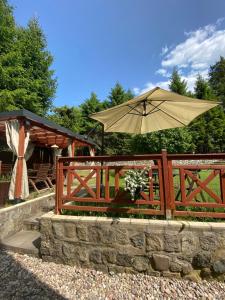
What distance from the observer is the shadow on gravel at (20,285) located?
2220 millimetres

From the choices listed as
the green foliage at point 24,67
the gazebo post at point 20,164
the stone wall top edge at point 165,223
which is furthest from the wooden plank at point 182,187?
the green foliage at point 24,67

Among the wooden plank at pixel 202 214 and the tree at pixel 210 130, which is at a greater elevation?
the tree at pixel 210 130

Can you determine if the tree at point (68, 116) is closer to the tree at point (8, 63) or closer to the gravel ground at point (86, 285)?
the tree at point (8, 63)

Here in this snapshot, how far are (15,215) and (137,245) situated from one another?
2429 mm

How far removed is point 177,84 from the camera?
21656mm

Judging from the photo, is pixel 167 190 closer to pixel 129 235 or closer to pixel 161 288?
pixel 129 235

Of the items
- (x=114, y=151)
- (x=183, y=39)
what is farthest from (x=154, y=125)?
(x=114, y=151)

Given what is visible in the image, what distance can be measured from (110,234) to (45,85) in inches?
628

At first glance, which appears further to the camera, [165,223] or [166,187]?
[166,187]

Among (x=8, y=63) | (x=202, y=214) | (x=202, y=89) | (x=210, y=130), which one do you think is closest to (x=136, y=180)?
(x=202, y=214)

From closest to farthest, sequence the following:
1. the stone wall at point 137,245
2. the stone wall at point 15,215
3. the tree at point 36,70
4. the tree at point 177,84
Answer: the stone wall at point 137,245
the stone wall at point 15,215
the tree at point 36,70
the tree at point 177,84

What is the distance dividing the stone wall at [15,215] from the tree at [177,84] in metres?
20.4

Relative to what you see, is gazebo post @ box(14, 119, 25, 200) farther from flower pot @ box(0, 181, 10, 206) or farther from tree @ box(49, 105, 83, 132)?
tree @ box(49, 105, 83, 132)

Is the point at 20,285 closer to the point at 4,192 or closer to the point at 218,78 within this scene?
the point at 4,192
